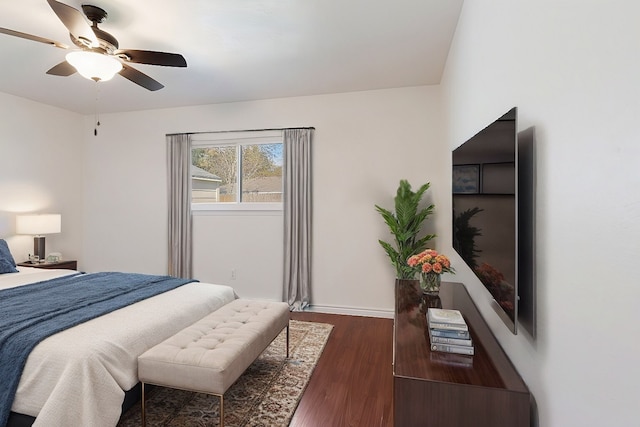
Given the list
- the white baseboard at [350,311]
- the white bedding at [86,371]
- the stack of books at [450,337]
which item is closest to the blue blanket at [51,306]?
the white bedding at [86,371]

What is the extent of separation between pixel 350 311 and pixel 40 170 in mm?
4487

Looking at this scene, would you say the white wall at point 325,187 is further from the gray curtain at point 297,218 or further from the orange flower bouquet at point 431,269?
the orange flower bouquet at point 431,269

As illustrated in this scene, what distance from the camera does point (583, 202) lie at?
2.52ft

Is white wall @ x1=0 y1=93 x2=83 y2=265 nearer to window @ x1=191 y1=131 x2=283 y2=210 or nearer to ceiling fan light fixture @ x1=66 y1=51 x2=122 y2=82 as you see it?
window @ x1=191 y1=131 x2=283 y2=210

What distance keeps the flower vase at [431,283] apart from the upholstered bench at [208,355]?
1096 millimetres

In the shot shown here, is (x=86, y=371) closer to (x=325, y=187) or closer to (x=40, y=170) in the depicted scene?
(x=325, y=187)

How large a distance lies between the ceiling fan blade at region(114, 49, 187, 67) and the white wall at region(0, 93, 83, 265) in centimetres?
287

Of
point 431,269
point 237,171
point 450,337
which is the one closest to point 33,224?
point 237,171

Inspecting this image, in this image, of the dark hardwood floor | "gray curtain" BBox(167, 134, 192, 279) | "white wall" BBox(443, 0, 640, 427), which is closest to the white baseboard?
the dark hardwood floor

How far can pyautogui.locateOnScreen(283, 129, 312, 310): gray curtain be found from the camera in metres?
3.86

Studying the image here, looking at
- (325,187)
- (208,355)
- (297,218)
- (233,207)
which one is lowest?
(208,355)

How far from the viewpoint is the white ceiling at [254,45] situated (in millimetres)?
2148

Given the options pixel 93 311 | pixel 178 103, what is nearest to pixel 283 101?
pixel 178 103

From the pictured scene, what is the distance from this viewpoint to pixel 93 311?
6.46 feet
